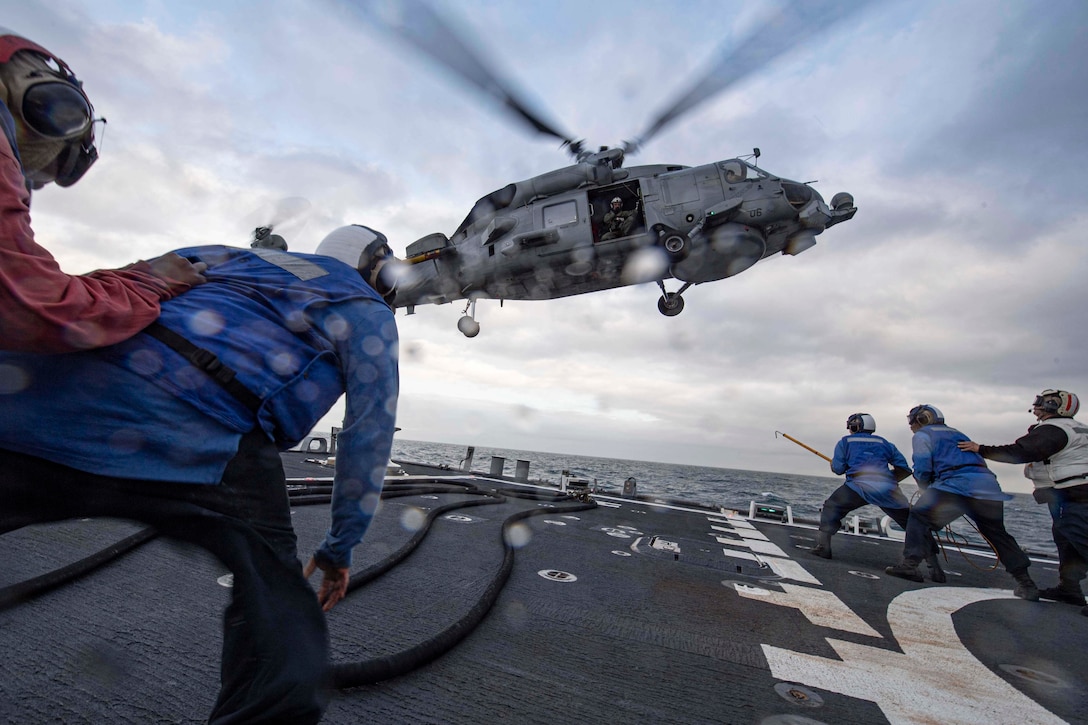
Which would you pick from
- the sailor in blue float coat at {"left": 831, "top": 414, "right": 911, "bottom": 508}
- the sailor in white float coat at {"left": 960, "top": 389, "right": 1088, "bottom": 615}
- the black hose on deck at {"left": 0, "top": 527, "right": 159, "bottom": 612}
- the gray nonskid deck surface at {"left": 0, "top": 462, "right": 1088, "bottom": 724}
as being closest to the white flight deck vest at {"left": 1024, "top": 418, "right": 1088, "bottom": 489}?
the sailor in white float coat at {"left": 960, "top": 389, "right": 1088, "bottom": 615}

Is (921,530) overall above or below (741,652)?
above

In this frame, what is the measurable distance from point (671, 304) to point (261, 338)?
1060cm

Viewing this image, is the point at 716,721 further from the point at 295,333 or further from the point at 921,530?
the point at 921,530

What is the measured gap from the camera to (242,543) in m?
1.12

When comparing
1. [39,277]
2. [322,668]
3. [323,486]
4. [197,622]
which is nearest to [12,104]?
[39,277]

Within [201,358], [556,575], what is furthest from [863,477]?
[201,358]

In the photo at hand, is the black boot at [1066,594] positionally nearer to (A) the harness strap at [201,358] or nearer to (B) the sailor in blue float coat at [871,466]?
(B) the sailor in blue float coat at [871,466]

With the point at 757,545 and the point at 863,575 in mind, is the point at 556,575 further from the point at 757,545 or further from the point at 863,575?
the point at 757,545

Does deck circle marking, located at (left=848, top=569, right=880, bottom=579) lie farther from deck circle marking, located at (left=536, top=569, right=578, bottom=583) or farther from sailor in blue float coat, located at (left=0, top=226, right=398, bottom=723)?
sailor in blue float coat, located at (left=0, top=226, right=398, bottom=723)

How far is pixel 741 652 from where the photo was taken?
7.87 ft

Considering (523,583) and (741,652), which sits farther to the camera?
(523,583)

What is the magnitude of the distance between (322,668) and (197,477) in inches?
20.2

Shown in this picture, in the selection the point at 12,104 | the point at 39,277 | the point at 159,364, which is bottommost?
the point at 159,364

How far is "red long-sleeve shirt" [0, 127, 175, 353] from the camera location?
2.66ft
